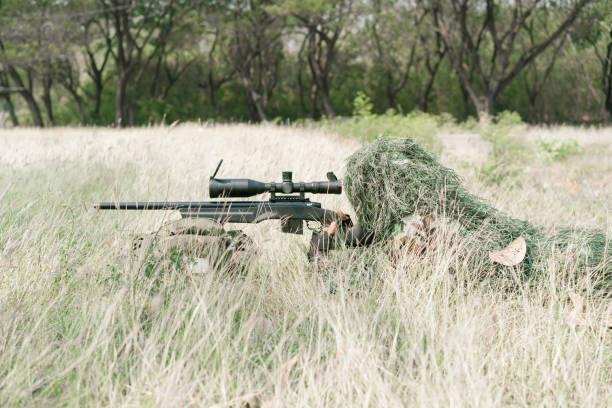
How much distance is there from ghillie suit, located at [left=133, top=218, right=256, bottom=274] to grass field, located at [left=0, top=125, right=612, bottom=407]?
79 mm

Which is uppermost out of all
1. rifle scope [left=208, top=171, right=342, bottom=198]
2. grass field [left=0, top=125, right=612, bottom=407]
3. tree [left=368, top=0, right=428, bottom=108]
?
tree [left=368, top=0, right=428, bottom=108]

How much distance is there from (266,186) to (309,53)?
69.1 feet

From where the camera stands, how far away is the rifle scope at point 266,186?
2.66 meters

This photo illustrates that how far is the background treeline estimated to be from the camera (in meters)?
16.8

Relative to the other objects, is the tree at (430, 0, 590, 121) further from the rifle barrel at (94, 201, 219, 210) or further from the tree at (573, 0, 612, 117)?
the rifle barrel at (94, 201, 219, 210)

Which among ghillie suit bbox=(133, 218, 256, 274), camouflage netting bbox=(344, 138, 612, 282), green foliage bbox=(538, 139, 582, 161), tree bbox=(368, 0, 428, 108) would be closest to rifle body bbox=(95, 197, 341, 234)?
ghillie suit bbox=(133, 218, 256, 274)

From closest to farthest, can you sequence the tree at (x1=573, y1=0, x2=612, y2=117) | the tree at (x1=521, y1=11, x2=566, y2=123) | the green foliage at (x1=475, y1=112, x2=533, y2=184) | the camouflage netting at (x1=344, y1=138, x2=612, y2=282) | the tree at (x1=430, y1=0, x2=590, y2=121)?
1. the camouflage netting at (x1=344, y1=138, x2=612, y2=282)
2. the green foliage at (x1=475, y1=112, x2=533, y2=184)
3. the tree at (x1=573, y1=0, x2=612, y2=117)
4. the tree at (x1=430, y1=0, x2=590, y2=121)
5. the tree at (x1=521, y1=11, x2=566, y2=123)

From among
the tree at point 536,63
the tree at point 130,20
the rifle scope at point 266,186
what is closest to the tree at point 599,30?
the tree at point 536,63

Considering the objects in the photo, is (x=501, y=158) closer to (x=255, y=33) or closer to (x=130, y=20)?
(x=255, y=33)

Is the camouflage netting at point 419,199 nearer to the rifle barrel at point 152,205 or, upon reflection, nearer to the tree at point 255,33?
the rifle barrel at point 152,205

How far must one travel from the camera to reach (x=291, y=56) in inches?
1235

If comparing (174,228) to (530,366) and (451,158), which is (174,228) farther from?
(451,158)

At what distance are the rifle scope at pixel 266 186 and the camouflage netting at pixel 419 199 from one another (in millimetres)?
170

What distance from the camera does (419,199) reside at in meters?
2.68
